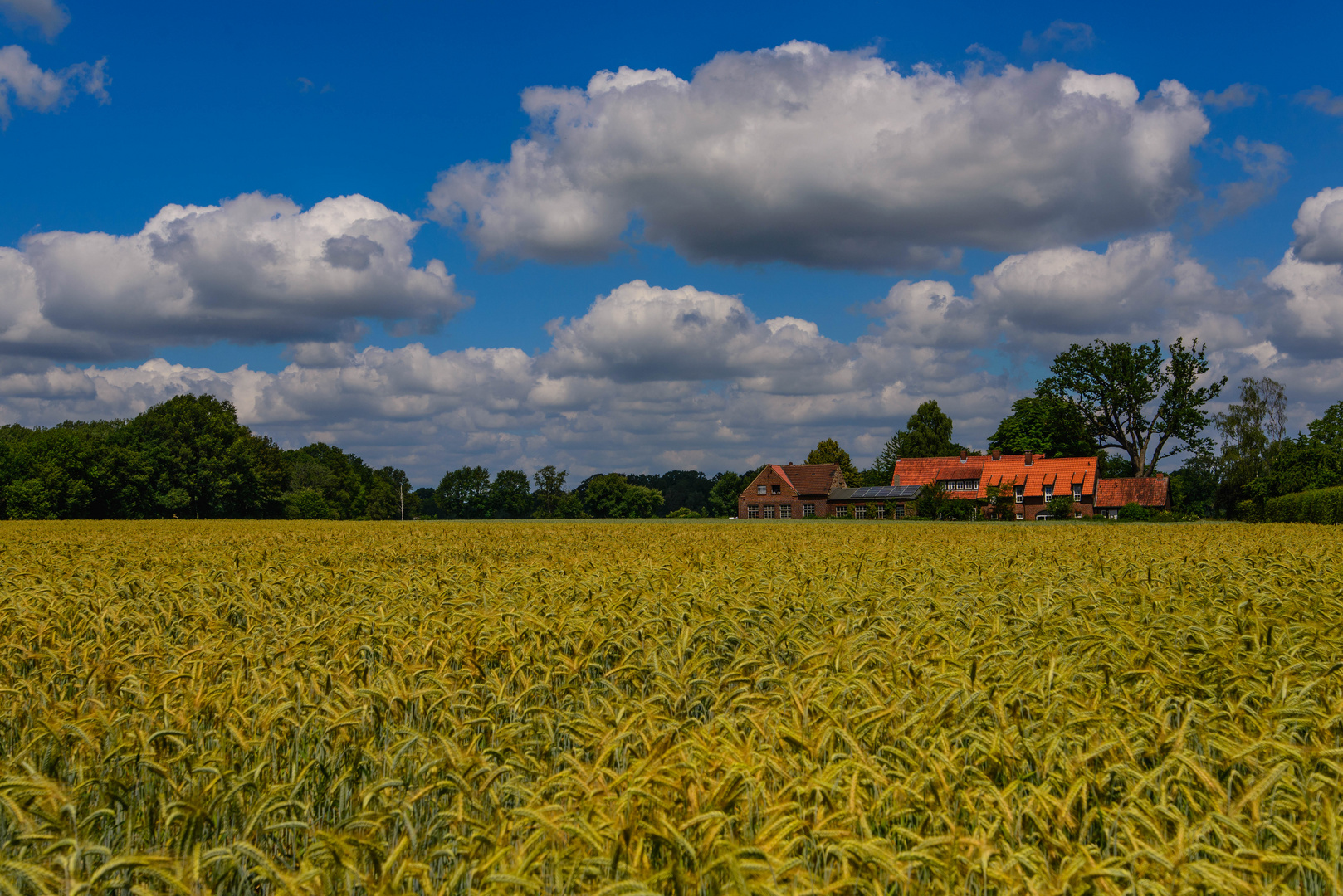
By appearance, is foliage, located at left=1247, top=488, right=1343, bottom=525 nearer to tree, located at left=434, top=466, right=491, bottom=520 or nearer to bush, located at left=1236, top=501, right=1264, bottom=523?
bush, located at left=1236, top=501, right=1264, bottom=523

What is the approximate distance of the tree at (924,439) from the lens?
11819 centimetres

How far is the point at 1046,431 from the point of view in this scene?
9769 centimetres

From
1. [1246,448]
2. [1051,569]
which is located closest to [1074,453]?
[1246,448]

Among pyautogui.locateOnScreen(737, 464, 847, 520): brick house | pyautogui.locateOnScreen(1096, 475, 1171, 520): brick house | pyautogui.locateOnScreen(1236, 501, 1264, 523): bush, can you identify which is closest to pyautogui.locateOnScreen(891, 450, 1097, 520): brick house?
pyautogui.locateOnScreen(1096, 475, 1171, 520): brick house

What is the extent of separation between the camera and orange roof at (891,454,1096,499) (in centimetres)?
9094

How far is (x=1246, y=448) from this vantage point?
3482 inches

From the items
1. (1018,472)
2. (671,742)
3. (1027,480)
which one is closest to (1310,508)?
(1027,480)

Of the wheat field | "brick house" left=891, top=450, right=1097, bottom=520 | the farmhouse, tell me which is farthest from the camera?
"brick house" left=891, top=450, right=1097, bottom=520

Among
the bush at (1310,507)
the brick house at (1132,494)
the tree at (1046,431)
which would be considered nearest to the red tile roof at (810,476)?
the tree at (1046,431)

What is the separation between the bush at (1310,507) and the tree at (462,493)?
129350 millimetres

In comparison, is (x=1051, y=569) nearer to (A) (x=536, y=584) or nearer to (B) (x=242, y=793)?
(A) (x=536, y=584)

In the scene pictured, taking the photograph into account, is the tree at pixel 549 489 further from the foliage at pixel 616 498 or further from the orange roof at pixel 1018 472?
the orange roof at pixel 1018 472

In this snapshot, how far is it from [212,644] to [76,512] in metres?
86.1

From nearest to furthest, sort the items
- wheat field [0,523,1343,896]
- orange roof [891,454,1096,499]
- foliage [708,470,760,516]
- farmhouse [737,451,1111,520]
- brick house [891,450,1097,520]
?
wheat field [0,523,1343,896], farmhouse [737,451,1111,520], brick house [891,450,1097,520], orange roof [891,454,1096,499], foliage [708,470,760,516]
